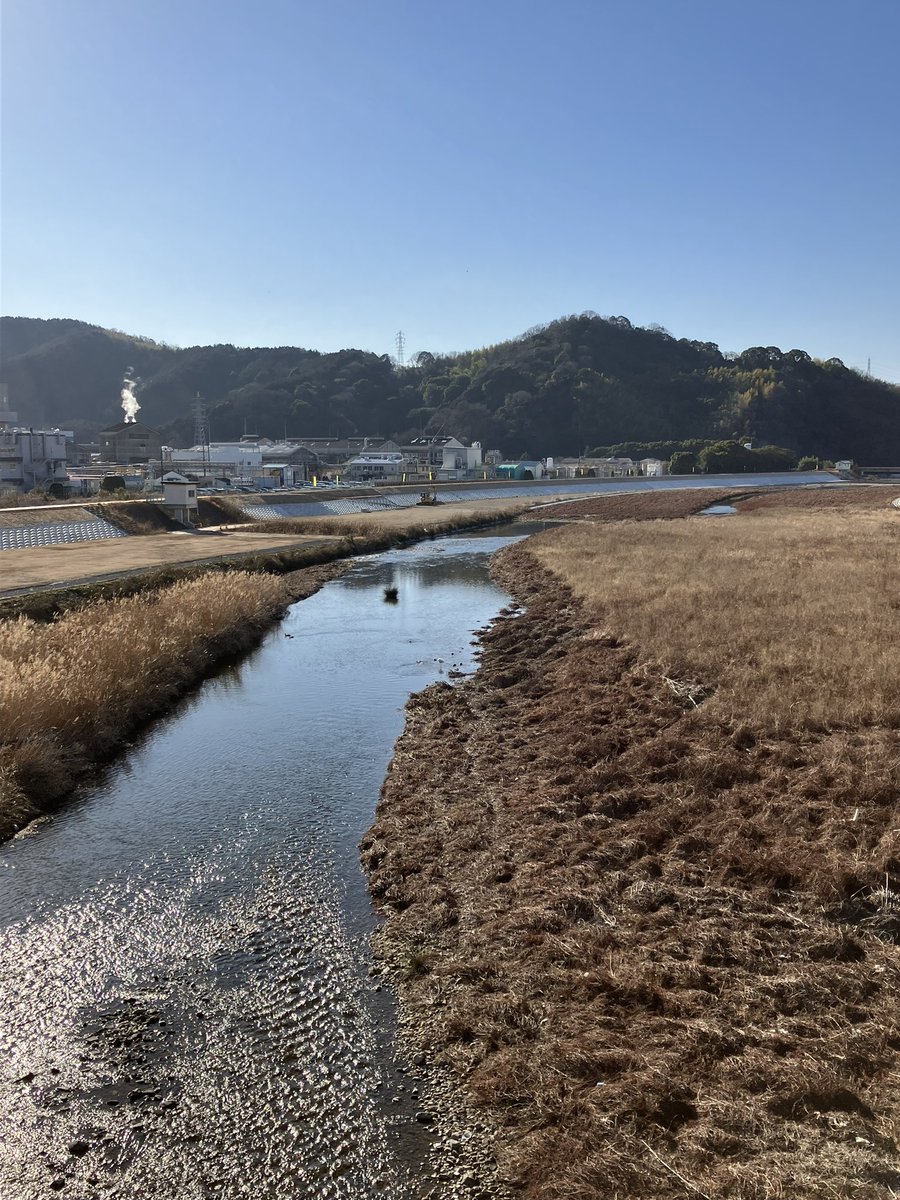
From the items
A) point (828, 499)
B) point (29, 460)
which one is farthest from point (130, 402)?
point (828, 499)

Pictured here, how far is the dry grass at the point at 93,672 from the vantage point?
11.5m

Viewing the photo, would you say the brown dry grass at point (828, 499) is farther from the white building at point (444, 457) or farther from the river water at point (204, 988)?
the river water at point (204, 988)

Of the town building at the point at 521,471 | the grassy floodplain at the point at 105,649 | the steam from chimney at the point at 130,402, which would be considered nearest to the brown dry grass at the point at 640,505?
the town building at the point at 521,471

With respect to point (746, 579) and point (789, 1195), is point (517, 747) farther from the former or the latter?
point (746, 579)

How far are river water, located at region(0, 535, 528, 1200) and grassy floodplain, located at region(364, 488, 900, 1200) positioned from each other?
63 cm

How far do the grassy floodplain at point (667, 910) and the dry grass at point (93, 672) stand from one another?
5035 mm

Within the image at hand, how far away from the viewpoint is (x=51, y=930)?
27.0ft

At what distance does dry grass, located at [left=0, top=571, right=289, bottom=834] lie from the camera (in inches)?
452

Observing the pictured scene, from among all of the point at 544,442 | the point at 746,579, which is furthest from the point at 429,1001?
the point at 544,442

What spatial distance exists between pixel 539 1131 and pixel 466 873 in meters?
3.54

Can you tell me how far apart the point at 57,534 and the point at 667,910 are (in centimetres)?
3999

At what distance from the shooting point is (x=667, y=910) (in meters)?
7.14

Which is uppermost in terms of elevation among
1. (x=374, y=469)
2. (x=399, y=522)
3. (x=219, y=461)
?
(x=219, y=461)

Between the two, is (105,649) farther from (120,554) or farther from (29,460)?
(29,460)
